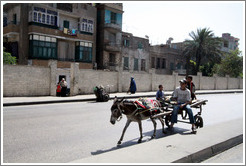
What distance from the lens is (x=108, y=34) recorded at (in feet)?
124

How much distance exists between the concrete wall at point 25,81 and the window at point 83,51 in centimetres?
1425

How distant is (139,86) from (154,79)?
2.95 metres

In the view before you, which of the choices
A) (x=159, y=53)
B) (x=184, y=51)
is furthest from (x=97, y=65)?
(x=184, y=51)

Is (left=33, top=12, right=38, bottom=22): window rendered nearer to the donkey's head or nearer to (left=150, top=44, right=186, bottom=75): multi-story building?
(left=150, top=44, right=186, bottom=75): multi-story building

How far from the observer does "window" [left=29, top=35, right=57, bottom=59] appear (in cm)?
2883

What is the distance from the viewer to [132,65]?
134 ft

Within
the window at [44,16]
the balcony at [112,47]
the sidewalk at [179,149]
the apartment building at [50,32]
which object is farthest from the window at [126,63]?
the sidewalk at [179,149]

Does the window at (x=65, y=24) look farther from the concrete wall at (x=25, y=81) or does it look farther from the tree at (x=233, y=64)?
the tree at (x=233, y=64)

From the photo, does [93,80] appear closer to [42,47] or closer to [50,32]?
[42,47]

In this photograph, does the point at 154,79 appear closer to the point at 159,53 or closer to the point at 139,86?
the point at 139,86

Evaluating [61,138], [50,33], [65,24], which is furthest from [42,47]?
[61,138]

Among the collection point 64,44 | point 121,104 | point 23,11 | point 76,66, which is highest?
point 23,11

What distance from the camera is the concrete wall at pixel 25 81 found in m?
17.5

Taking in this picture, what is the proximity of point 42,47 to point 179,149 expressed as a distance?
2726 centimetres
